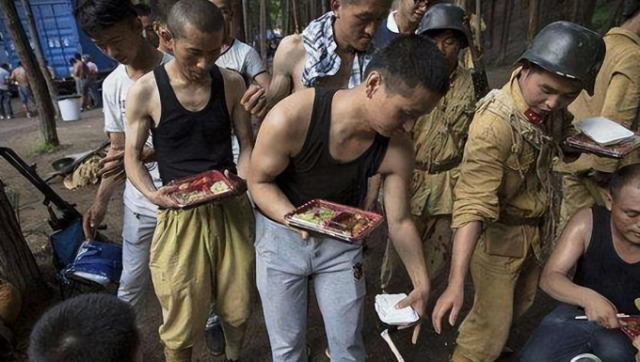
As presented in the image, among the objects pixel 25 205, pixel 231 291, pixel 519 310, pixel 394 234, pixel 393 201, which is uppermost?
pixel 393 201

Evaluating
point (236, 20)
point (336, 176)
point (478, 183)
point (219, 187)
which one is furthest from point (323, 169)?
point (236, 20)

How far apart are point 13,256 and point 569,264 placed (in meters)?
3.41

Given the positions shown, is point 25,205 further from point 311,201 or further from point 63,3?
point 63,3

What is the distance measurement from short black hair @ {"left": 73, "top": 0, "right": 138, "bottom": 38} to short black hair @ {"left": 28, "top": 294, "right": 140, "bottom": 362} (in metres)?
1.50

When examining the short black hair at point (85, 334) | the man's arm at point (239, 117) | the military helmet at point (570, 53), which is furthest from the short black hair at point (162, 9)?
the military helmet at point (570, 53)

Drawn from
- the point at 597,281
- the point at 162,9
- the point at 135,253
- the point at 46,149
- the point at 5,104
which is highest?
the point at 162,9

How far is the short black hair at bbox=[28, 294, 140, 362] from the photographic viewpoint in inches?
51.2

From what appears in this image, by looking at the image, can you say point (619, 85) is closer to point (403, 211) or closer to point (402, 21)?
point (402, 21)

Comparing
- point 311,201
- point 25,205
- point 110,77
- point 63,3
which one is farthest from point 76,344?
point 63,3

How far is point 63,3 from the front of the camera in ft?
55.6

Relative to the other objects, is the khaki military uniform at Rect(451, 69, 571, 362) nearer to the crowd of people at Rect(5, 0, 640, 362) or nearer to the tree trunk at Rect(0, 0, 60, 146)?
the crowd of people at Rect(5, 0, 640, 362)

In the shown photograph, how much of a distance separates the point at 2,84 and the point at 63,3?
498cm

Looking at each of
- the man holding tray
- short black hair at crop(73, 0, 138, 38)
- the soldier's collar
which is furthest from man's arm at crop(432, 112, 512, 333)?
short black hair at crop(73, 0, 138, 38)

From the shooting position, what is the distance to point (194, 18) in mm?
2127
